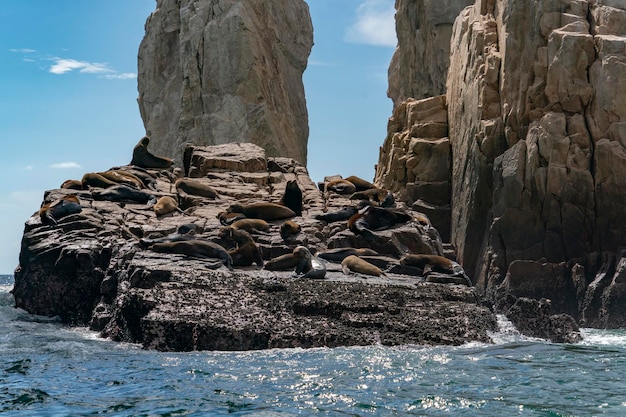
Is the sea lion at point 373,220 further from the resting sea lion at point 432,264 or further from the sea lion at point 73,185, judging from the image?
the sea lion at point 73,185

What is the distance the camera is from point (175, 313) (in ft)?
41.4

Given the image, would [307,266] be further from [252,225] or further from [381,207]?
[381,207]

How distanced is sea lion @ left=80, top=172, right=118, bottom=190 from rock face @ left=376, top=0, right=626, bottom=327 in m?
12.5

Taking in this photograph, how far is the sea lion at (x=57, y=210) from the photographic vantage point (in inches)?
734

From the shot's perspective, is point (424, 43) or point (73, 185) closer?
point (73, 185)

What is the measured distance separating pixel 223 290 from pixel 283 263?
7.36 ft

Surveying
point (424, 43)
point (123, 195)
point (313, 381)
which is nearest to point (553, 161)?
point (123, 195)

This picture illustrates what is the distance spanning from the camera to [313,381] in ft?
31.2

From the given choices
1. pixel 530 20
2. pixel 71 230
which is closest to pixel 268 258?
pixel 71 230

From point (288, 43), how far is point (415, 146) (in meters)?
Answer: 20.9

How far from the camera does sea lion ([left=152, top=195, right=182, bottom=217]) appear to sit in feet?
65.0

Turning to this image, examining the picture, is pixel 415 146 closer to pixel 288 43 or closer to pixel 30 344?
pixel 288 43

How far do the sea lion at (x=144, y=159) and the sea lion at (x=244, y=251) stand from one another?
10.5m

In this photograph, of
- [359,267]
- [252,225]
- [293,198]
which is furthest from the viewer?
[293,198]
